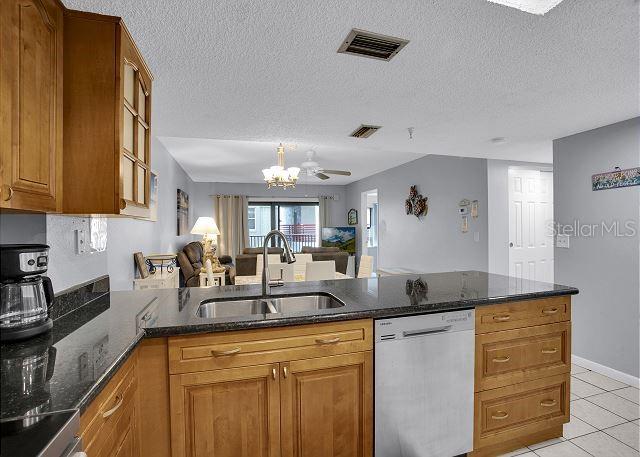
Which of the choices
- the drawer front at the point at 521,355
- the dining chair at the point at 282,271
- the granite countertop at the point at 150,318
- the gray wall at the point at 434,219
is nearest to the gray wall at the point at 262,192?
the gray wall at the point at 434,219

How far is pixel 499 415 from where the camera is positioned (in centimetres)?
188

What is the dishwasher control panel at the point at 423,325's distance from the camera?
1.63 meters

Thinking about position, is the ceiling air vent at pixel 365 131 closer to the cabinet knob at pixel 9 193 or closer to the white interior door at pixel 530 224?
the cabinet knob at pixel 9 193

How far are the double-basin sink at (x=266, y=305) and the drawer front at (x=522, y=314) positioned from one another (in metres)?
0.78

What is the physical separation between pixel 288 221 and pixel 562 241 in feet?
23.2

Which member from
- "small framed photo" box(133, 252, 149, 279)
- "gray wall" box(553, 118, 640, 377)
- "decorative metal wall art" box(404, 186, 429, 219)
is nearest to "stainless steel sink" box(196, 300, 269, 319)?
"small framed photo" box(133, 252, 149, 279)

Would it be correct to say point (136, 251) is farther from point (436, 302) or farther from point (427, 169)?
point (427, 169)

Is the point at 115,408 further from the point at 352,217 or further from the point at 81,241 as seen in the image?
the point at 352,217

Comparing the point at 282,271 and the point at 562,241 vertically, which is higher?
the point at 562,241

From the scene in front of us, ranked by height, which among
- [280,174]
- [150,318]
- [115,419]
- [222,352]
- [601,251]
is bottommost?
[115,419]

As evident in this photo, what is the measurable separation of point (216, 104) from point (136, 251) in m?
2.04

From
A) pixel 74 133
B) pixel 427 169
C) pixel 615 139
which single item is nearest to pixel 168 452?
pixel 74 133

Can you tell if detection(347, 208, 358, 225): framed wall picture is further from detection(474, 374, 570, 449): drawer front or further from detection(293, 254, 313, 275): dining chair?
detection(474, 374, 570, 449): drawer front

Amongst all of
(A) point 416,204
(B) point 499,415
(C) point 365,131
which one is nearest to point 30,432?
(B) point 499,415
